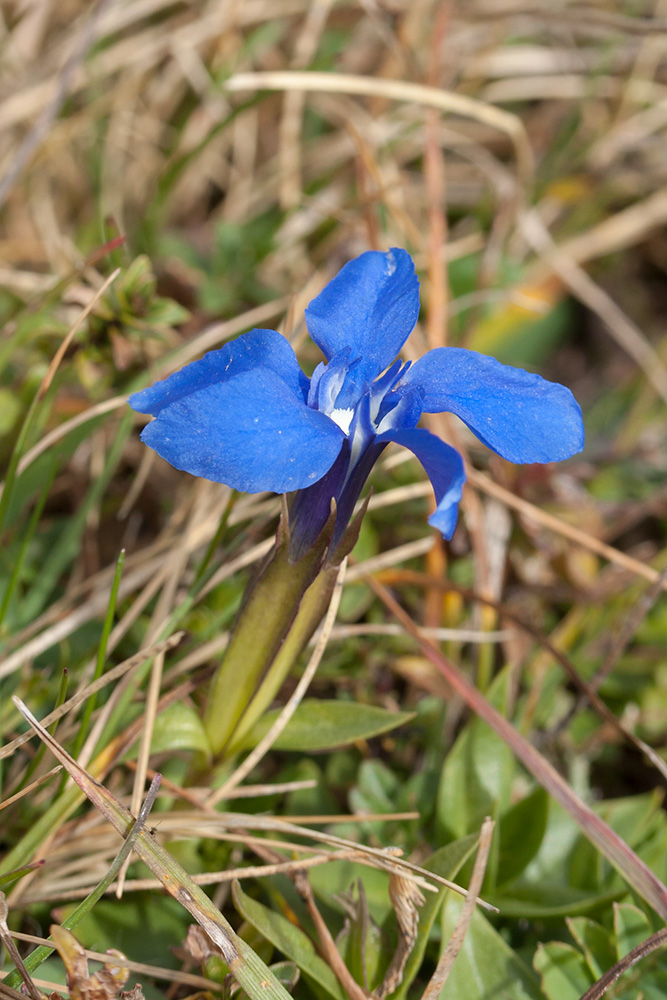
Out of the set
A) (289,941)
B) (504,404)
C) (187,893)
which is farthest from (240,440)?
(289,941)

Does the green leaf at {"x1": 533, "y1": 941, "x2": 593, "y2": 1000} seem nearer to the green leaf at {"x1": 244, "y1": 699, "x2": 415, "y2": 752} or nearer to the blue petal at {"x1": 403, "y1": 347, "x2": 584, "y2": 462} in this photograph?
the green leaf at {"x1": 244, "y1": 699, "x2": 415, "y2": 752}

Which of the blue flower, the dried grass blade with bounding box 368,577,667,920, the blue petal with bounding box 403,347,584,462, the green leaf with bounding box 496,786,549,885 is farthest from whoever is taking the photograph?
the green leaf with bounding box 496,786,549,885

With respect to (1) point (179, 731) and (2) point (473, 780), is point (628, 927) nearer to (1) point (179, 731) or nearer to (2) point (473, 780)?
(2) point (473, 780)

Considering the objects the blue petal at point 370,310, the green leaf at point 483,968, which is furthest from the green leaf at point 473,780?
the blue petal at point 370,310

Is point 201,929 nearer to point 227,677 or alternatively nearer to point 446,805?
point 227,677

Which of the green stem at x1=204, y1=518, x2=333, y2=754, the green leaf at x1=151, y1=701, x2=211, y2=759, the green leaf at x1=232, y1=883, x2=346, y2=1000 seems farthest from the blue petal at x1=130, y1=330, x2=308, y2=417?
the green leaf at x1=232, y1=883, x2=346, y2=1000

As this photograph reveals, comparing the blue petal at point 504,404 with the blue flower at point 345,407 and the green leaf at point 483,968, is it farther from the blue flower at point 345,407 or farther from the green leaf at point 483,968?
the green leaf at point 483,968
